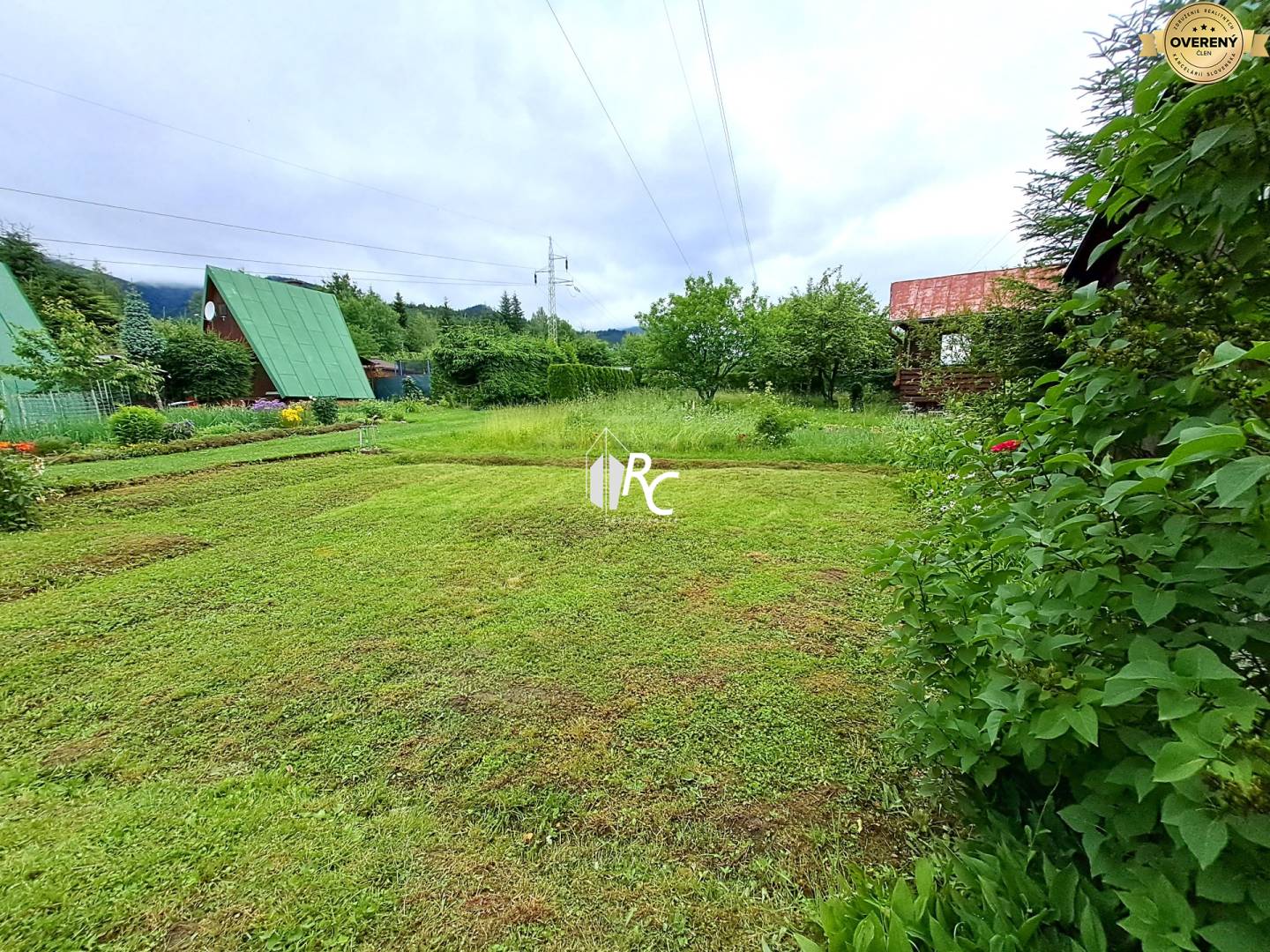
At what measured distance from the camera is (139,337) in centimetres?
1391

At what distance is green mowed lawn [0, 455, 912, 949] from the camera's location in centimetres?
114

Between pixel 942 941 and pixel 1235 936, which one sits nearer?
pixel 1235 936

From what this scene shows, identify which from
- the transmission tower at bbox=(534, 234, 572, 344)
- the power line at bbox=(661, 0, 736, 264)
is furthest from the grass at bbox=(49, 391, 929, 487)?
the transmission tower at bbox=(534, 234, 572, 344)

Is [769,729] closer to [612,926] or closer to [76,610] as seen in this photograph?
[612,926]

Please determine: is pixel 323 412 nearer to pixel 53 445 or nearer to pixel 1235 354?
pixel 53 445

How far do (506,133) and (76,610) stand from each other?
15.6 meters

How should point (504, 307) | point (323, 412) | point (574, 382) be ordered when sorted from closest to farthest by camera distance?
point (323, 412) < point (574, 382) < point (504, 307)

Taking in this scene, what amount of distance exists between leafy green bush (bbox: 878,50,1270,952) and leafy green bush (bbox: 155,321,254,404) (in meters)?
19.8

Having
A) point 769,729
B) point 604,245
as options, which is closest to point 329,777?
point 769,729

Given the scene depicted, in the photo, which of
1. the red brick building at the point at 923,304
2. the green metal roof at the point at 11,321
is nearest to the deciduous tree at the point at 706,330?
the red brick building at the point at 923,304

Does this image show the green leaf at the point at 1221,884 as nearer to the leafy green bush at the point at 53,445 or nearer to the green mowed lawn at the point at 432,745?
the green mowed lawn at the point at 432,745

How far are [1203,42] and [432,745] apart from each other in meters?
2.69

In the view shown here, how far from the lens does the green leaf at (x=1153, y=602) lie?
2.19ft

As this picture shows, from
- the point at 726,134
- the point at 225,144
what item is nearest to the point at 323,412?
the point at 225,144
